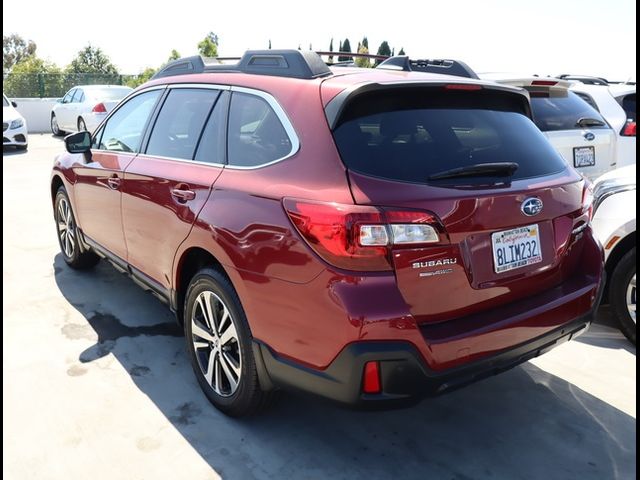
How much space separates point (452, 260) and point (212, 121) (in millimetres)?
1603

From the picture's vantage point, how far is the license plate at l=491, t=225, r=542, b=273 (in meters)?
2.45

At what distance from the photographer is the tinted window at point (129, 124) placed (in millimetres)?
3907

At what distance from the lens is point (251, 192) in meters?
2.60

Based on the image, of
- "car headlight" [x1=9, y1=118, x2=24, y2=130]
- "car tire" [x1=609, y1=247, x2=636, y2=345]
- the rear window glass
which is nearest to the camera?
the rear window glass

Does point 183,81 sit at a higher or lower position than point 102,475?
higher

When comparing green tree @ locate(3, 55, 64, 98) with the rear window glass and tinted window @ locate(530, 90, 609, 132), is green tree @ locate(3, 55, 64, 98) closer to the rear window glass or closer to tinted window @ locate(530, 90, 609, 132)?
tinted window @ locate(530, 90, 609, 132)

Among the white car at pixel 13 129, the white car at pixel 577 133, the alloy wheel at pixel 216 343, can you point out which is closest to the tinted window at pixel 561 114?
the white car at pixel 577 133

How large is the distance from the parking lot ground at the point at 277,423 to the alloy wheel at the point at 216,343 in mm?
190

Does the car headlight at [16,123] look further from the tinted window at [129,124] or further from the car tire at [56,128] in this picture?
the tinted window at [129,124]

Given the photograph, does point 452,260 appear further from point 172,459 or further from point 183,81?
point 183,81

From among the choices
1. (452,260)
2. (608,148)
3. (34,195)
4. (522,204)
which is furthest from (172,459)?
(34,195)

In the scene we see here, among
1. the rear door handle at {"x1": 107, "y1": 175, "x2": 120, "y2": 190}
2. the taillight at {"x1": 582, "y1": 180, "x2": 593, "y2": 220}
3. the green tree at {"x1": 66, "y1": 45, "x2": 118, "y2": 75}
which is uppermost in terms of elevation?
the green tree at {"x1": 66, "y1": 45, "x2": 118, "y2": 75}

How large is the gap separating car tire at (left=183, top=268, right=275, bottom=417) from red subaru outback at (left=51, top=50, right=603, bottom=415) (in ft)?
0.04

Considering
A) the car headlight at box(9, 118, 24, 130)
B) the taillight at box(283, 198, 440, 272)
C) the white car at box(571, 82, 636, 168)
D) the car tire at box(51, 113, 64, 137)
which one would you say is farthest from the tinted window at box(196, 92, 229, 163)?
the car tire at box(51, 113, 64, 137)
